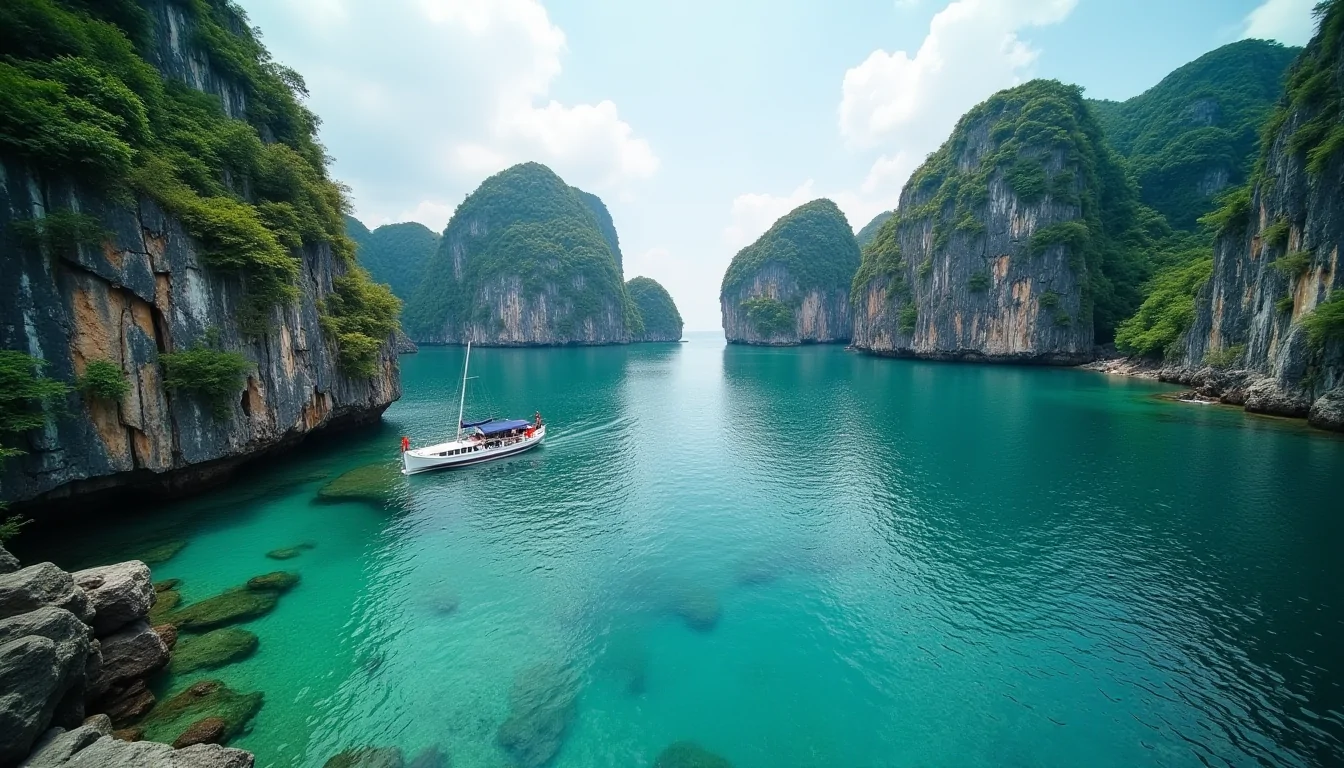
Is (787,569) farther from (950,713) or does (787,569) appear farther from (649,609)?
(950,713)

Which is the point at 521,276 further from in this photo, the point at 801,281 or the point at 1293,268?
the point at 1293,268

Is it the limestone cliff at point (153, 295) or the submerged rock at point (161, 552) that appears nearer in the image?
the limestone cliff at point (153, 295)

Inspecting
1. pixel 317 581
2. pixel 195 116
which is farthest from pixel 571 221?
pixel 317 581

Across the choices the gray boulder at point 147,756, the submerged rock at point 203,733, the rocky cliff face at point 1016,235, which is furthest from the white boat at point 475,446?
the rocky cliff face at point 1016,235

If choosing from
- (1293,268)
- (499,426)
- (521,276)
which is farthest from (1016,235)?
(521,276)

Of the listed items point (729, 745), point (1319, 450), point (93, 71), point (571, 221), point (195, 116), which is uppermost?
point (571, 221)

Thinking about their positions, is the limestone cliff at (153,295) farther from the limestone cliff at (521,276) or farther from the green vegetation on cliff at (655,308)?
the green vegetation on cliff at (655,308)

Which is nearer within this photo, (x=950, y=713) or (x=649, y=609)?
(x=950, y=713)
